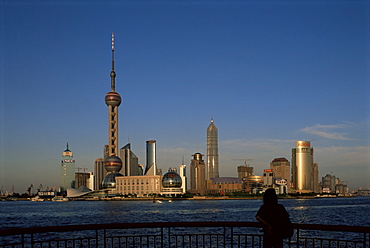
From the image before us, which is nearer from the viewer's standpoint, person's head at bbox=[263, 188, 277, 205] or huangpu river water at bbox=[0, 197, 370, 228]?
person's head at bbox=[263, 188, 277, 205]

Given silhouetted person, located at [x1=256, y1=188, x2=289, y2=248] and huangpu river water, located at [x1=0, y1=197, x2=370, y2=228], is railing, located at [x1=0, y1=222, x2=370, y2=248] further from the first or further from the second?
huangpu river water, located at [x1=0, y1=197, x2=370, y2=228]

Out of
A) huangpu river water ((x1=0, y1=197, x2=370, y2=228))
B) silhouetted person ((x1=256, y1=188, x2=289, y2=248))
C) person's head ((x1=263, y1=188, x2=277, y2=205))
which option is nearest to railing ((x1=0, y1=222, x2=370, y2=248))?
silhouetted person ((x1=256, y1=188, x2=289, y2=248))

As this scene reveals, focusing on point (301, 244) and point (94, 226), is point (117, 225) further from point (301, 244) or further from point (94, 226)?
point (301, 244)

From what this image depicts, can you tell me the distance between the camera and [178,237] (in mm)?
46156

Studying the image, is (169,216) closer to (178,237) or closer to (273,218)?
(178,237)

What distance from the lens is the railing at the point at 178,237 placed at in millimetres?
10812

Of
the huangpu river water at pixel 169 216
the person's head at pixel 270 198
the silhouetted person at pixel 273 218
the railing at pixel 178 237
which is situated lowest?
the huangpu river water at pixel 169 216

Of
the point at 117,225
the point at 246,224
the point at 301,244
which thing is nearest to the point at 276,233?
the point at 246,224

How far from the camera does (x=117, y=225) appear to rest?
11414 mm

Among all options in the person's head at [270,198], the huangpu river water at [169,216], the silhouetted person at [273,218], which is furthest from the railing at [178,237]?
the huangpu river water at [169,216]

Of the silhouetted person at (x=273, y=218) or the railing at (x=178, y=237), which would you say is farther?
the railing at (x=178, y=237)

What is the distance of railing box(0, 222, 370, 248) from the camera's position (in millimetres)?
10812

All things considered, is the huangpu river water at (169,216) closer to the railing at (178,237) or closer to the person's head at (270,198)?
the railing at (178,237)

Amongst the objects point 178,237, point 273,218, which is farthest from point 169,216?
point 273,218
